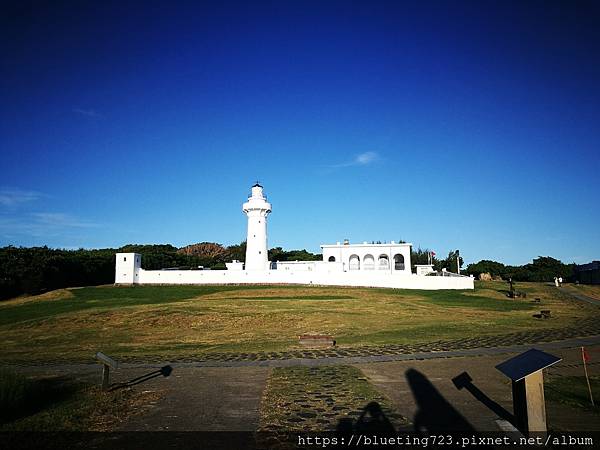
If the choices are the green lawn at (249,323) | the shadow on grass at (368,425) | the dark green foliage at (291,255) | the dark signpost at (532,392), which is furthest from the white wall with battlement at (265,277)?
the dark signpost at (532,392)

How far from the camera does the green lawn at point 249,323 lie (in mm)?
16719

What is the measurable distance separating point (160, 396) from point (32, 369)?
20.9ft

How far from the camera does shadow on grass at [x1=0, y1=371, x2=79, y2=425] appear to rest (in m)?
7.77

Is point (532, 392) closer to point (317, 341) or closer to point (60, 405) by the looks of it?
point (60, 405)

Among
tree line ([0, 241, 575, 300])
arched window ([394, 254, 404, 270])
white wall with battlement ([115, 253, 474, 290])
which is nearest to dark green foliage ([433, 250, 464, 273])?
tree line ([0, 241, 575, 300])

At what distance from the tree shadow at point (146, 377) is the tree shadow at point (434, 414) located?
6.56 meters

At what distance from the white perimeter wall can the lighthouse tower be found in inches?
117

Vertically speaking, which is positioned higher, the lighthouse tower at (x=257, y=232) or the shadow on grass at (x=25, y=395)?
the lighthouse tower at (x=257, y=232)

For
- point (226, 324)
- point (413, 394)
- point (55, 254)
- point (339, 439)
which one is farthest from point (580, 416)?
point (55, 254)

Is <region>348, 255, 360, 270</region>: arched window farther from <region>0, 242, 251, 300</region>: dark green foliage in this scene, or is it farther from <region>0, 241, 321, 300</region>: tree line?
<region>0, 242, 251, 300</region>: dark green foliage

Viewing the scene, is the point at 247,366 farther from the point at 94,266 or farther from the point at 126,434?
the point at 94,266

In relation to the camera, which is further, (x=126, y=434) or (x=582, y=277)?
(x=582, y=277)

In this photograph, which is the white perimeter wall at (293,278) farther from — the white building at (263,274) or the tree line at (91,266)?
the tree line at (91,266)

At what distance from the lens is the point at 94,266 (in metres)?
53.3
